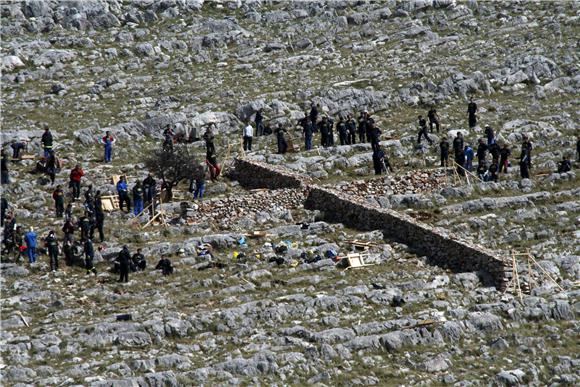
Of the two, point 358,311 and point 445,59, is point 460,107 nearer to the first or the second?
point 445,59

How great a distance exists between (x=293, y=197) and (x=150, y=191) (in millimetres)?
5606

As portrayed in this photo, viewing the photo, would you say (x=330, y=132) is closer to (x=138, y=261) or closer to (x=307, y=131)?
(x=307, y=131)

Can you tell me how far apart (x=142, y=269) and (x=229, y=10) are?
32850 mm

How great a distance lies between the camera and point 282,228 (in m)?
58.5

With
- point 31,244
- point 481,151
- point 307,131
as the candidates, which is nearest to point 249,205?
point 307,131

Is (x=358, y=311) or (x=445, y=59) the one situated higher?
(x=445, y=59)

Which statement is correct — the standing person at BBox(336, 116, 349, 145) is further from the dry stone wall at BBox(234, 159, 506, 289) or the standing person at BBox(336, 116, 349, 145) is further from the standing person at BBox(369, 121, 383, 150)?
the dry stone wall at BBox(234, 159, 506, 289)

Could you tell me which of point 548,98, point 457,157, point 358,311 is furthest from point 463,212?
point 548,98

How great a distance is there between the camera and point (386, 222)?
5825 cm

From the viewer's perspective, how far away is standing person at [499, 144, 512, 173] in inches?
2515

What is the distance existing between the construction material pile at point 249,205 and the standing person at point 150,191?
1593 millimetres

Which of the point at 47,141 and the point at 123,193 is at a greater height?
the point at 47,141

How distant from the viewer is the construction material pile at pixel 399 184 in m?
62.7

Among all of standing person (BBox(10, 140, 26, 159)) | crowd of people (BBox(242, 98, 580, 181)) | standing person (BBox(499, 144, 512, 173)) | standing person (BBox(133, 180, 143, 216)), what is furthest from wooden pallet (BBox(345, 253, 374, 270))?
standing person (BBox(10, 140, 26, 159))
